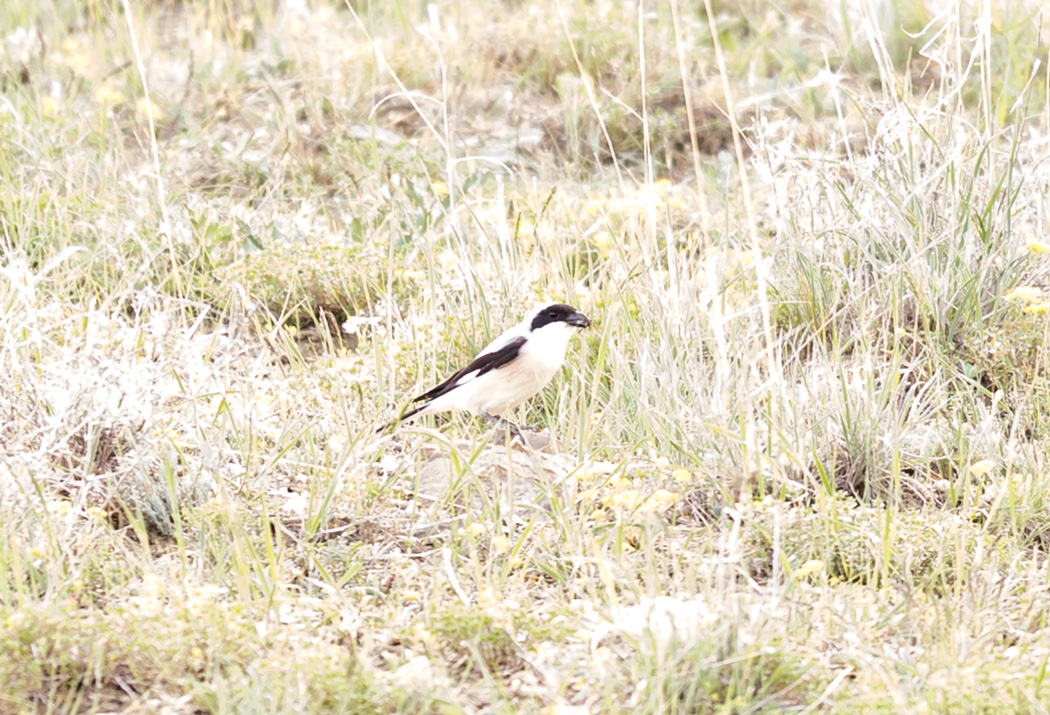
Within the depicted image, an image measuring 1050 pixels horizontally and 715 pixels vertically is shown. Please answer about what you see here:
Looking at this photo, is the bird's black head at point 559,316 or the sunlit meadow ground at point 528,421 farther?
the bird's black head at point 559,316

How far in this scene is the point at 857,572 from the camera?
3443 millimetres

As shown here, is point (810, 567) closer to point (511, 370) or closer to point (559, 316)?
point (511, 370)

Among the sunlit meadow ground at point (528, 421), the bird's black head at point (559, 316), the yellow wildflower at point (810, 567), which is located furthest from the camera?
the bird's black head at point (559, 316)

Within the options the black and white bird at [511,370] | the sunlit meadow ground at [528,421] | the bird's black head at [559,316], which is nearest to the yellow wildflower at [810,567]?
the sunlit meadow ground at [528,421]

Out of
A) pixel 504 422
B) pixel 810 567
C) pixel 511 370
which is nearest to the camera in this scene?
pixel 810 567

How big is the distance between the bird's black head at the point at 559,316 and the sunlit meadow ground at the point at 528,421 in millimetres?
97

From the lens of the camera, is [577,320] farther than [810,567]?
Yes

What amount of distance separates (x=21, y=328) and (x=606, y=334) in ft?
5.36

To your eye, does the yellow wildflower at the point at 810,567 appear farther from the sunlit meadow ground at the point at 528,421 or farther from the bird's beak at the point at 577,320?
the bird's beak at the point at 577,320

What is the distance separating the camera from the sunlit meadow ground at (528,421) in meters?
2.94

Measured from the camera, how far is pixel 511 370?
13.6 ft

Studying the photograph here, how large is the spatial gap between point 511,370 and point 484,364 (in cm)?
10

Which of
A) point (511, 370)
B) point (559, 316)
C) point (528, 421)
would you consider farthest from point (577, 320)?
point (528, 421)

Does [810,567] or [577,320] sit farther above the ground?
[577,320]
